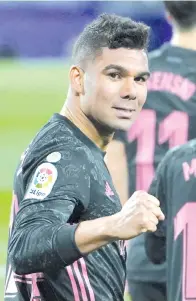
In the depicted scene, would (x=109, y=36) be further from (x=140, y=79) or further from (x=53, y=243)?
(x=53, y=243)

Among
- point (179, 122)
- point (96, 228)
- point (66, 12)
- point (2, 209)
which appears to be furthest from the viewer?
point (66, 12)

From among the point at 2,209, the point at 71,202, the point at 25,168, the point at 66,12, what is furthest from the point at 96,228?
the point at 66,12

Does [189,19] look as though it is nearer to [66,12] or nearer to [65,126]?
[65,126]

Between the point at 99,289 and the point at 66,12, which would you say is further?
the point at 66,12

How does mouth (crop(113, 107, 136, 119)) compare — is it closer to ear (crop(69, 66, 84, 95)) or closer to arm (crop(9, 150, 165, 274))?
ear (crop(69, 66, 84, 95))

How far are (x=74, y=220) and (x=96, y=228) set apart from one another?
0.27 metres

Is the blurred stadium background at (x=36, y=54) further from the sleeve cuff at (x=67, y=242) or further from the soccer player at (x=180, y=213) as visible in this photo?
the sleeve cuff at (x=67, y=242)

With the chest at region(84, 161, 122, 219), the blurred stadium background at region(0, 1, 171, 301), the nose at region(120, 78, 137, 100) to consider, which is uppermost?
the blurred stadium background at region(0, 1, 171, 301)

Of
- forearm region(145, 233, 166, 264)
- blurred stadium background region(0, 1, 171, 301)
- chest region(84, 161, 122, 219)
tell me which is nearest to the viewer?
chest region(84, 161, 122, 219)

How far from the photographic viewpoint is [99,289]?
2811mm

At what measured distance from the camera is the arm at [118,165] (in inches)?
170

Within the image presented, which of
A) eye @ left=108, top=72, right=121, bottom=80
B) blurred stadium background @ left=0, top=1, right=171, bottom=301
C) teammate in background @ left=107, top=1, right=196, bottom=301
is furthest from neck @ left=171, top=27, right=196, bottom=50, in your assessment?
blurred stadium background @ left=0, top=1, right=171, bottom=301

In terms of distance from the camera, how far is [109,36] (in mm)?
2852

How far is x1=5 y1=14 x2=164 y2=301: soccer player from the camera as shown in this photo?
251cm
